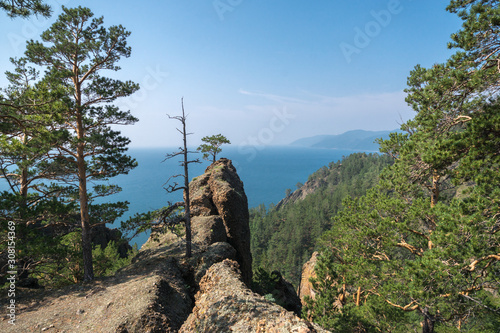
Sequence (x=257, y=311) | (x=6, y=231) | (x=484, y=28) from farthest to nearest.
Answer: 1. (x=6, y=231)
2. (x=257, y=311)
3. (x=484, y=28)

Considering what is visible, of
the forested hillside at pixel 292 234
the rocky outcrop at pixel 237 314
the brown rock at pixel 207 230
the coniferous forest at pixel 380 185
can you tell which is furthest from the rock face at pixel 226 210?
the forested hillside at pixel 292 234

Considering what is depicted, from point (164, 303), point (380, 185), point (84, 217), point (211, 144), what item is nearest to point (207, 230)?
point (164, 303)

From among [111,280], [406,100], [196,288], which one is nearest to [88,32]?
[111,280]

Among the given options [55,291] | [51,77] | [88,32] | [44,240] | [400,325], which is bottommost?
[400,325]

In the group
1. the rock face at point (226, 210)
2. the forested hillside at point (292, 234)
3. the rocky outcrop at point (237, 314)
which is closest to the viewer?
the rocky outcrop at point (237, 314)

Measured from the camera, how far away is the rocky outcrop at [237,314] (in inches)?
231

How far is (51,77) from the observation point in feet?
34.1

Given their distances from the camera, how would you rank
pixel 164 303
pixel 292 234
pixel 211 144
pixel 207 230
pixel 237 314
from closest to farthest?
pixel 237 314, pixel 164 303, pixel 207 230, pixel 211 144, pixel 292 234

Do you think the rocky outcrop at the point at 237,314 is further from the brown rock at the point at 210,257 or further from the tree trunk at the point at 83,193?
the tree trunk at the point at 83,193

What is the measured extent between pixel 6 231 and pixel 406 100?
2258 centimetres

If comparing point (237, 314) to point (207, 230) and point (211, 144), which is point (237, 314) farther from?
point (211, 144)

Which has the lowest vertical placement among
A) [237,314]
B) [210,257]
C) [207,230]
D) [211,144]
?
[210,257]

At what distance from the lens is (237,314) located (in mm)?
6777

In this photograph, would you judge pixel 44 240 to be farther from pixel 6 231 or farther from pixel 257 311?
pixel 257 311
